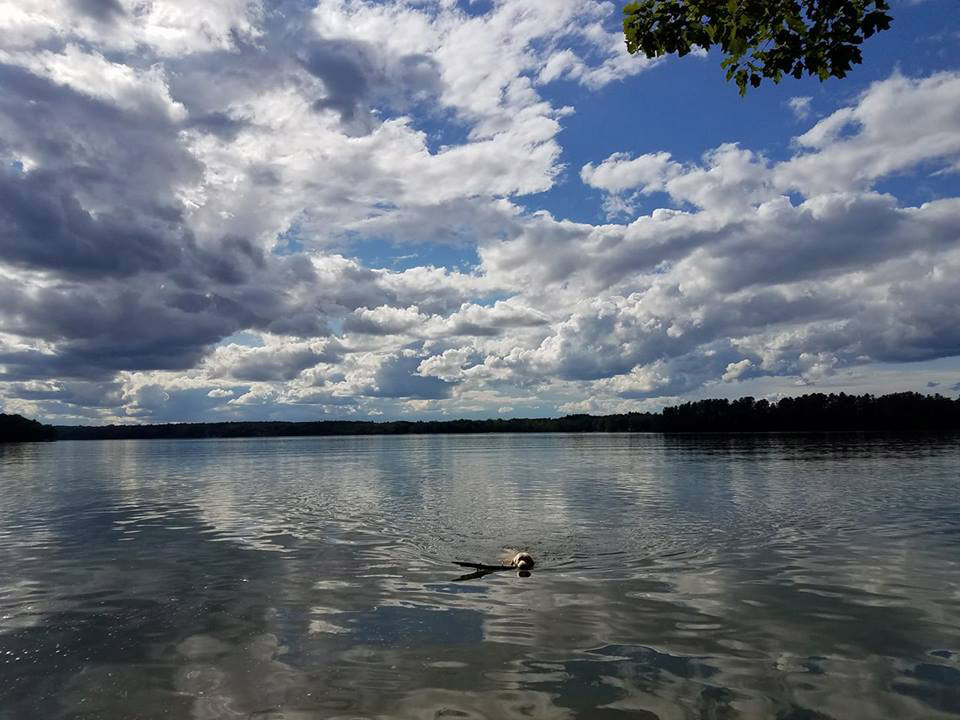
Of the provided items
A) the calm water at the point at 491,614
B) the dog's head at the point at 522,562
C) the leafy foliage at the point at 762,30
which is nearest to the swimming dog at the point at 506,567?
the dog's head at the point at 522,562

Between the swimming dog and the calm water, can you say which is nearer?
the calm water

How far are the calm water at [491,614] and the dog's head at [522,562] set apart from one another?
1.69 ft

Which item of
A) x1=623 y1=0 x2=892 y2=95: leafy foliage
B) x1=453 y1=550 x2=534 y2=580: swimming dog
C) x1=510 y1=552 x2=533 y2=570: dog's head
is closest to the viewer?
x1=623 y1=0 x2=892 y2=95: leafy foliage

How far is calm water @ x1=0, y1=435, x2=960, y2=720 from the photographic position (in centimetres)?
1155

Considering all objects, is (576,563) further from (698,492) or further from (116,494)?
(116,494)

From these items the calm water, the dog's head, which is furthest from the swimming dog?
the calm water

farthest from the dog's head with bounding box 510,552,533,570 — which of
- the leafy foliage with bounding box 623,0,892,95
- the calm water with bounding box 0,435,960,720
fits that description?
the leafy foliage with bounding box 623,0,892,95

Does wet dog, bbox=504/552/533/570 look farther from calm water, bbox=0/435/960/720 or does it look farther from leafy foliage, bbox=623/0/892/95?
leafy foliage, bbox=623/0/892/95

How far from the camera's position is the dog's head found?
22047mm

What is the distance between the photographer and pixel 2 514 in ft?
131

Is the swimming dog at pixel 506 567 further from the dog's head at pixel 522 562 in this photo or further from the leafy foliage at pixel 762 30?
the leafy foliage at pixel 762 30

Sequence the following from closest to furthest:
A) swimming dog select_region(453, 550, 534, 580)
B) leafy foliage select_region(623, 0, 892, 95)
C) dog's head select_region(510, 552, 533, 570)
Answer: leafy foliage select_region(623, 0, 892, 95)
swimming dog select_region(453, 550, 534, 580)
dog's head select_region(510, 552, 533, 570)

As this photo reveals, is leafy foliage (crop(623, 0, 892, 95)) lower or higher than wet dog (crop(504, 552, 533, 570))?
higher

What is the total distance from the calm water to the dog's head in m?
0.52
